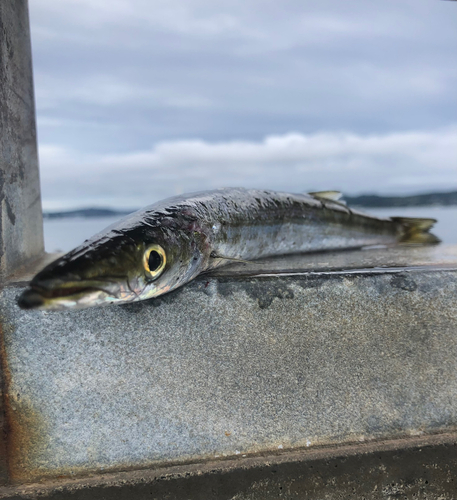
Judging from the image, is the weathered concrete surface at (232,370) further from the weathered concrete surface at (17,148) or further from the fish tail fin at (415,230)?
the fish tail fin at (415,230)

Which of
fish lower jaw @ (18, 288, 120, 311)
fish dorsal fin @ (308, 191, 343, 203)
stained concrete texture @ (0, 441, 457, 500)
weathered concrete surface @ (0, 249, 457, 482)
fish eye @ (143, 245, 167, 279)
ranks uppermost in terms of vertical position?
fish dorsal fin @ (308, 191, 343, 203)

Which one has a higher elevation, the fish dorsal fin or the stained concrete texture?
the fish dorsal fin

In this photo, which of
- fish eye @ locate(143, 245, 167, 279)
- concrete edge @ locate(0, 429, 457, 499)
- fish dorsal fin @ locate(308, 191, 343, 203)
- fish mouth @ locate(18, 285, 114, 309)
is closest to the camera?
fish mouth @ locate(18, 285, 114, 309)

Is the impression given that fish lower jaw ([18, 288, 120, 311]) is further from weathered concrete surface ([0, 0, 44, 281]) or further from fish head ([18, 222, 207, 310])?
weathered concrete surface ([0, 0, 44, 281])

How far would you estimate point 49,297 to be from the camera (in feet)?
4.58

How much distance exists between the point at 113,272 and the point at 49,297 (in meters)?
0.24

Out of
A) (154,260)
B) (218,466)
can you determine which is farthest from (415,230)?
(154,260)

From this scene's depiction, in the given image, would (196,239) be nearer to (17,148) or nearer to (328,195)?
(17,148)

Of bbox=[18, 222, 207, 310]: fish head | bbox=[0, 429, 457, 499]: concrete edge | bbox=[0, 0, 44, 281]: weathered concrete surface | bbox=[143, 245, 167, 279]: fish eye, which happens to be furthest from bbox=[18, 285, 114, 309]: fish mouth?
bbox=[0, 429, 457, 499]: concrete edge

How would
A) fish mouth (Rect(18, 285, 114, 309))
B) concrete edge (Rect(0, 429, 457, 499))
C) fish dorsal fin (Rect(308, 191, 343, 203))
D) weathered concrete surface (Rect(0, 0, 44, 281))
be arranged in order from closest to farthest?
fish mouth (Rect(18, 285, 114, 309)) < concrete edge (Rect(0, 429, 457, 499)) < weathered concrete surface (Rect(0, 0, 44, 281)) < fish dorsal fin (Rect(308, 191, 343, 203))

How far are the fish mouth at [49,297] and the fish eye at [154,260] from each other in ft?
1.04

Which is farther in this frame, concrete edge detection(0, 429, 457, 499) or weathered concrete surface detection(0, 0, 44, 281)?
weathered concrete surface detection(0, 0, 44, 281)

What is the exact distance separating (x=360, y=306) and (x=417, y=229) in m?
2.05

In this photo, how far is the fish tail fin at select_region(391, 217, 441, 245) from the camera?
3.83 m
